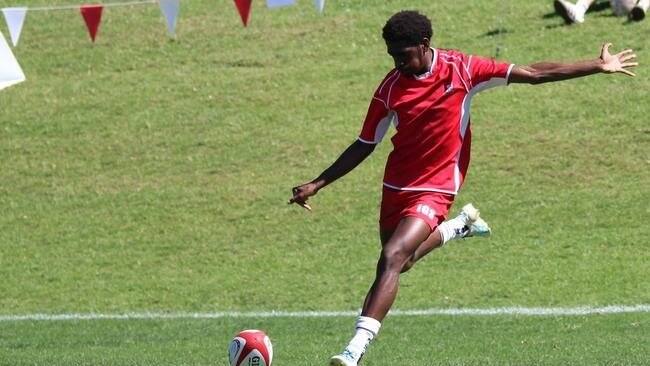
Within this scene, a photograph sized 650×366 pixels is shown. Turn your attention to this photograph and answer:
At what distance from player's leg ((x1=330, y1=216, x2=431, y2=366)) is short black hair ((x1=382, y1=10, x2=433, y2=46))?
1.11m

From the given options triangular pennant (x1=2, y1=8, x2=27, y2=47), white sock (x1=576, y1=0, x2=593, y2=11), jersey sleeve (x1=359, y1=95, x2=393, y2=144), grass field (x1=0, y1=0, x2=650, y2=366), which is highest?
jersey sleeve (x1=359, y1=95, x2=393, y2=144)

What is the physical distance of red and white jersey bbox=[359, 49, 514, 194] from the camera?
8875mm

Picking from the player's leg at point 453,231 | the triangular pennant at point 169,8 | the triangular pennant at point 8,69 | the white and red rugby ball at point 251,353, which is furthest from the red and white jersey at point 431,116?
the triangular pennant at point 169,8

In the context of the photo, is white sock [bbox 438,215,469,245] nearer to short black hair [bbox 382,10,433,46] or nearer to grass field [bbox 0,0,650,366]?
grass field [bbox 0,0,650,366]

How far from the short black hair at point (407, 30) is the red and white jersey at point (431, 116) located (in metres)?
0.28

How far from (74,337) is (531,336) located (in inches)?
163

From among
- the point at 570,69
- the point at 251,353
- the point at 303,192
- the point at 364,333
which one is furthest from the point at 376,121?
the point at 251,353

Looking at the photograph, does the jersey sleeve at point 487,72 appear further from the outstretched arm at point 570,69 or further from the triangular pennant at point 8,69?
the triangular pennant at point 8,69

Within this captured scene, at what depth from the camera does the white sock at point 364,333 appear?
8.17 m

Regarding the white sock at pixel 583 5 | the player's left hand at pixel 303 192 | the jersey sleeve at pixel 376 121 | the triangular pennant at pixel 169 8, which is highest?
the jersey sleeve at pixel 376 121

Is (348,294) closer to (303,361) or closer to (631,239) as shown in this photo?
(631,239)

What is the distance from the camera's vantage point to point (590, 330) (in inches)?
468

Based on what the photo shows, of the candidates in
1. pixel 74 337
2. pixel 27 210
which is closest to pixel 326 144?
pixel 27 210

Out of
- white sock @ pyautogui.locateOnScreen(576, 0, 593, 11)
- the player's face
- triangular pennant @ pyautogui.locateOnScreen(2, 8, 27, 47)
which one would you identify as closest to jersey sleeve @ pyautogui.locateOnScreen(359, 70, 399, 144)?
the player's face
